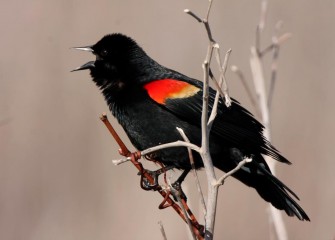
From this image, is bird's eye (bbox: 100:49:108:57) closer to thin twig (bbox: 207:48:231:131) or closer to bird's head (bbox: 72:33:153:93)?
bird's head (bbox: 72:33:153:93)

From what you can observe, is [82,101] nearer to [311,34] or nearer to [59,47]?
[59,47]

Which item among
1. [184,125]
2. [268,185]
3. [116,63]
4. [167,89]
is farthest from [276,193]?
[116,63]

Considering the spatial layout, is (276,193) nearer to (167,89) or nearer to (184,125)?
(184,125)

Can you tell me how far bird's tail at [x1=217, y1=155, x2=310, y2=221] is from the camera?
3167 millimetres

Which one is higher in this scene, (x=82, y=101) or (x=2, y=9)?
(x=2, y=9)

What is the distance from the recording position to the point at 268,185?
3281mm

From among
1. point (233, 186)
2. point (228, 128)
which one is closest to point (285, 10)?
point (233, 186)

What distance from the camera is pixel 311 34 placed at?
5160 millimetres

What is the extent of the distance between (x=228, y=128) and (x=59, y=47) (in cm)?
226

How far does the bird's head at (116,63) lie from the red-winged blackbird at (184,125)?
19 mm

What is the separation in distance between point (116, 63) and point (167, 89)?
383 mm

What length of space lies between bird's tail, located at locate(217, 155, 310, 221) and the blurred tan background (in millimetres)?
1306

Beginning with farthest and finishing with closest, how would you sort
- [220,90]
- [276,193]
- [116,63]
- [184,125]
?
[116,63], [184,125], [276,193], [220,90]

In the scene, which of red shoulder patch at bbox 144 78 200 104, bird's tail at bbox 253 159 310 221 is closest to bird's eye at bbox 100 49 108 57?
red shoulder patch at bbox 144 78 200 104
